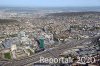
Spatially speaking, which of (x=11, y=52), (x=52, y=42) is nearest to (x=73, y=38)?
(x=52, y=42)

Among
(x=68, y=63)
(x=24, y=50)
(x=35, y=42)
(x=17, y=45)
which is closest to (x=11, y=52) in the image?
(x=24, y=50)

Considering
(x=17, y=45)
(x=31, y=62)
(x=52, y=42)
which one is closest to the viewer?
(x=31, y=62)

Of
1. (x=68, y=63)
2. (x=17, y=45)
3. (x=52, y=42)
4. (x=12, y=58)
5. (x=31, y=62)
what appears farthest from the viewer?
(x=52, y=42)

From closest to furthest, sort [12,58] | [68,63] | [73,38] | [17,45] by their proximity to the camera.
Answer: [68,63] < [12,58] < [17,45] < [73,38]

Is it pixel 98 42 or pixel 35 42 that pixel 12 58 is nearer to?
pixel 35 42

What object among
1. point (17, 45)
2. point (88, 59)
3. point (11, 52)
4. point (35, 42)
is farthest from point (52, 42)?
point (88, 59)

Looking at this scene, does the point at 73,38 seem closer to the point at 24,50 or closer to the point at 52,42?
the point at 52,42

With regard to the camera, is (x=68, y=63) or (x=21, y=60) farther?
(x=21, y=60)

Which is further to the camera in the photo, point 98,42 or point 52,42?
point 52,42

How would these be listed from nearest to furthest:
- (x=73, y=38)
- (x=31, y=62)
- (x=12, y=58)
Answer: (x=31, y=62) → (x=12, y=58) → (x=73, y=38)
